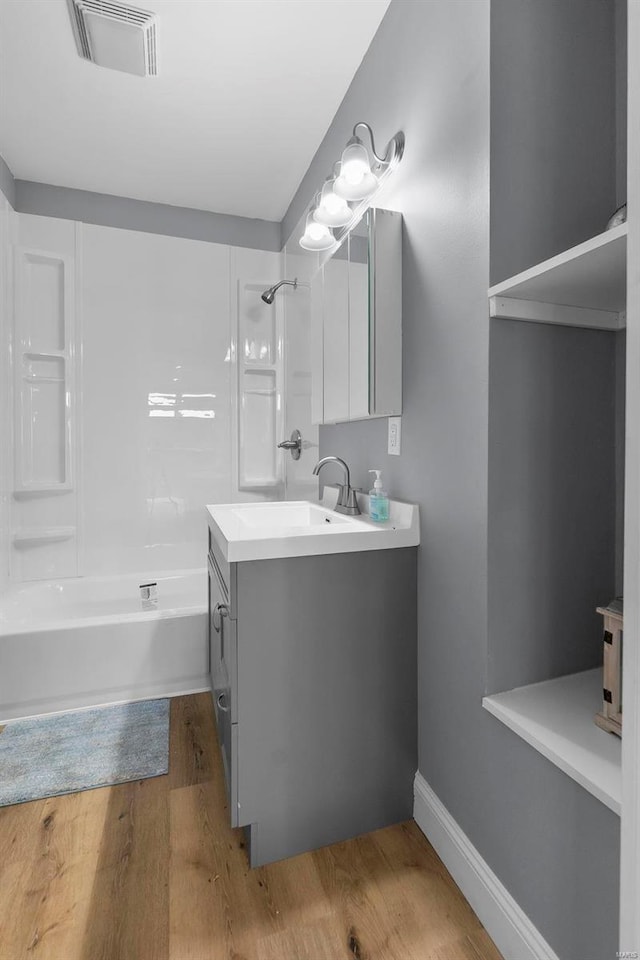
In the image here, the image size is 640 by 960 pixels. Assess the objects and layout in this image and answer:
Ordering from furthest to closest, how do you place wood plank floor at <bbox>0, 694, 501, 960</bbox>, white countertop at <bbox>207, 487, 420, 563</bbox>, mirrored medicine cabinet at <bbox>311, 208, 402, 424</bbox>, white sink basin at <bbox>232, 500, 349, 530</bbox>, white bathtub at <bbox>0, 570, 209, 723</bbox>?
1. white bathtub at <bbox>0, 570, 209, 723</bbox>
2. white sink basin at <bbox>232, 500, 349, 530</bbox>
3. mirrored medicine cabinet at <bbox>311, 208, 402, 424</bbox>
4. white countertop at <bbox>207, 487, 420, 563</bbox>
5. wood plank floor at <bbox>0, 694, 501, 960</bbox>

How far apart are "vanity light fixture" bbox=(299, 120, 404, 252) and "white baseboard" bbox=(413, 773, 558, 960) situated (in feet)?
5.97

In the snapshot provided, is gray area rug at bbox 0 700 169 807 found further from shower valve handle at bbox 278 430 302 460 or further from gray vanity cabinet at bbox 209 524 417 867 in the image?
shower valve handle at bbox 278 430 302 460

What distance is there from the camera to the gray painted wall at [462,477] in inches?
37.5

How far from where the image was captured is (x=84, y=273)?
270cm

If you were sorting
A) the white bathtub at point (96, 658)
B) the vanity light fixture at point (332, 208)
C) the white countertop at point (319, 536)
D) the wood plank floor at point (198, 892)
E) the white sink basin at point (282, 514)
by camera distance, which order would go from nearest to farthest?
the wood plank floor at point (198, 892) → the white countertop at point (319, 536) → the vanity light fixture at point (332, 208) → the white sink basin at point (282, 514) → the white bathtub at point (96, 658)

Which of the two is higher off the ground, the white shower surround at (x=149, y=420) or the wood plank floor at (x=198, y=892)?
the white shower surround at (x=149, y=420)

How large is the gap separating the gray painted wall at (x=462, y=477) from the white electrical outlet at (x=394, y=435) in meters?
0.03

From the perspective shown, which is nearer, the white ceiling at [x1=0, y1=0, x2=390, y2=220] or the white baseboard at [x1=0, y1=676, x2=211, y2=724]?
the white ceiling at [x1=0, y1=0, x2=390, y2=220]

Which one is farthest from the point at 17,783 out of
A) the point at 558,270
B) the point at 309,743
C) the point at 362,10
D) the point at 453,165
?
the point at 362,10

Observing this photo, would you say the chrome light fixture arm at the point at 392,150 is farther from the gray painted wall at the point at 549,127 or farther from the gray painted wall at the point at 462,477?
the gray painted wall at the point at 549,127

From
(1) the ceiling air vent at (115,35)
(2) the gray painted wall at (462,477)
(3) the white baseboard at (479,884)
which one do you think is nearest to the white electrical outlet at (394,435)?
(2) the gray painted wall at (462,477)

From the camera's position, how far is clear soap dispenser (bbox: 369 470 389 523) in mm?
1551

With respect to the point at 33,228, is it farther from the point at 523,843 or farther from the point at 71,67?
the point at 523,843

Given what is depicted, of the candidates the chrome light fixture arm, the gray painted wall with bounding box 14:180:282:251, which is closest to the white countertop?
the chrome light fixture arm
